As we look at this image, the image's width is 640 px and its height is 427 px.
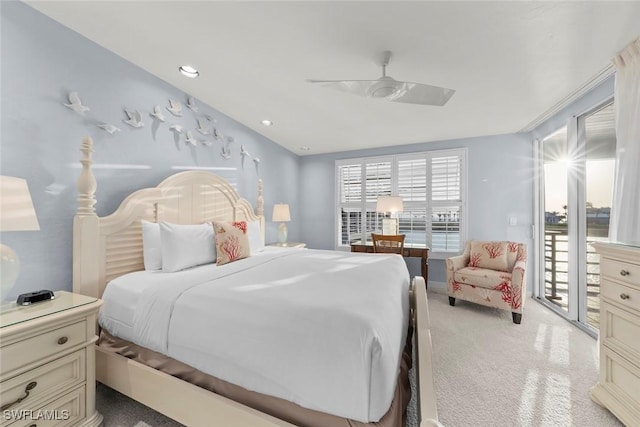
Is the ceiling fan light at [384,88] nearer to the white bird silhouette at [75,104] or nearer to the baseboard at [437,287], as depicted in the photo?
the white bird silhouette at [75,104]

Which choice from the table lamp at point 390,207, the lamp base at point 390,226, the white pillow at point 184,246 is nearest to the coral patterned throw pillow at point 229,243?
the white pillow at point 184,246

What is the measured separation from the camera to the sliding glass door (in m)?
2.49

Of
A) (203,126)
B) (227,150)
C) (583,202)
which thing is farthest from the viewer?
(227,150)

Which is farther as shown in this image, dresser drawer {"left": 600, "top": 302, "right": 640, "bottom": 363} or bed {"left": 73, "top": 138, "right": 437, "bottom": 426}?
dresser drawer {"left": 600, "top": 302, "right": 640, "bottom": 363}

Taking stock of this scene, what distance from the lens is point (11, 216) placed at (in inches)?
49.2

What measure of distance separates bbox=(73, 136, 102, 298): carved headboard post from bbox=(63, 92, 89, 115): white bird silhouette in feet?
0.94

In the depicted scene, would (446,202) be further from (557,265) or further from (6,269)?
(6,269)

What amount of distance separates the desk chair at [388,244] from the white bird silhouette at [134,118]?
313 cm

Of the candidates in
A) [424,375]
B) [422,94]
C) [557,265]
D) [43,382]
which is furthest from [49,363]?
[557,265]

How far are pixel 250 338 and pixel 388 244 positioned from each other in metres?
3.07

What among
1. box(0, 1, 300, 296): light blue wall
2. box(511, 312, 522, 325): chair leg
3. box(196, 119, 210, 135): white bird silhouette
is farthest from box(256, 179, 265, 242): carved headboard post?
box(511, 312, 522, 325): chair leg

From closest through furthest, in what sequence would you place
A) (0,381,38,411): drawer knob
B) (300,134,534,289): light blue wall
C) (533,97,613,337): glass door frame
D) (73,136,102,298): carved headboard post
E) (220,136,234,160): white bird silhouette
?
1. (0,381,38,411): drawer knob
2. (73,136,102,298): carved headboard post
3. (533,97,613,337): glass door frame
4. (220,136,234,160): white bird silhouette
5. (300,134,534,289): light blue wall

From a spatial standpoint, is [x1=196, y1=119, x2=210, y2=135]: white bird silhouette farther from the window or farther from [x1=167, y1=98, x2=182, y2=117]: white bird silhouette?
the window

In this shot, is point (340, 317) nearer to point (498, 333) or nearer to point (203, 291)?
point (203, 291)
